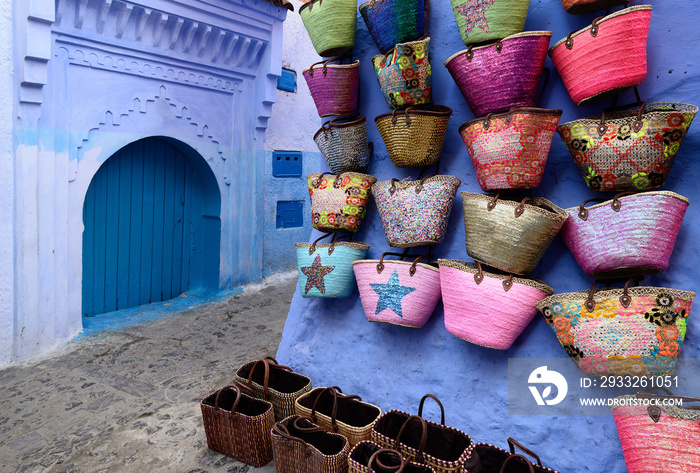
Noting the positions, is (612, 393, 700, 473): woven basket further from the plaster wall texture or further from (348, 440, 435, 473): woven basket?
(348, 440, 435, 473): woven basket

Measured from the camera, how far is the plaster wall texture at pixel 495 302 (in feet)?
4.16

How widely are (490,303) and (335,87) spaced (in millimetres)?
1037

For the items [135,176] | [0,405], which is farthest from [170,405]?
[135,176]

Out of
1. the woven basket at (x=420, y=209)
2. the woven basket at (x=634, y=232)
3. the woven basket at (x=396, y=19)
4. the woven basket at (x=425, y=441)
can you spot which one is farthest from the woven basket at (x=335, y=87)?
the woven basket at (x=425, y=441)

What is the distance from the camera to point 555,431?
4.74 ft

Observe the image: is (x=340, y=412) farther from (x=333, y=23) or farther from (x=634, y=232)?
(x=333, y=23)

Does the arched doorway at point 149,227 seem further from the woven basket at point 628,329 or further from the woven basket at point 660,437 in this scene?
the woven basket at point 660,437

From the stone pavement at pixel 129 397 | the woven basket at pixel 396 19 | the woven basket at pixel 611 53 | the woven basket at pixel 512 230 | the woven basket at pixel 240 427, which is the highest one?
the woven basket at pixel 396 19

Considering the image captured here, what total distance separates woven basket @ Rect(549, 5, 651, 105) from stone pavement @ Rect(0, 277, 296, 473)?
1.72 m

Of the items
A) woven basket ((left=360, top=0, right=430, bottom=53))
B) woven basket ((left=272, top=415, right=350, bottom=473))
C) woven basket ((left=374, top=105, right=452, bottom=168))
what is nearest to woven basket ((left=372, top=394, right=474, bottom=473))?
woven basket ((left=272, top=415, right=350, bottom=473))

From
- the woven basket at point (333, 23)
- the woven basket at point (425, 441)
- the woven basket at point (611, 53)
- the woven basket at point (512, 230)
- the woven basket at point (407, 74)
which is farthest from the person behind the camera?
the woven basket at point (333, 23)

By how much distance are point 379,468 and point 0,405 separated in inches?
84.0

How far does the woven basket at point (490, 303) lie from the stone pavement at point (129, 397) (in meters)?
1.00

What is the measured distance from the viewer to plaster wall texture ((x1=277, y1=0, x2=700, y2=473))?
1.27 m
